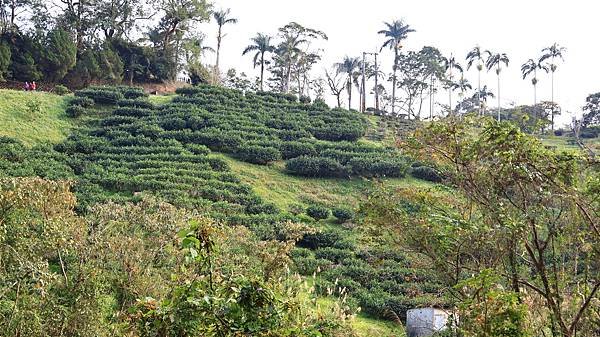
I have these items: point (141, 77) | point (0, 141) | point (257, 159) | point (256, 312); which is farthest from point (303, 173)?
point (256, 312)

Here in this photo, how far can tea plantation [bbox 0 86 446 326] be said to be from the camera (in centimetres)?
1950

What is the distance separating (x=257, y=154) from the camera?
3047cm

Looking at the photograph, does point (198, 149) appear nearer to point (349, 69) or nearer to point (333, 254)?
point (333, 254)

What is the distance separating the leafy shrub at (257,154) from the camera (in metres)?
30.5

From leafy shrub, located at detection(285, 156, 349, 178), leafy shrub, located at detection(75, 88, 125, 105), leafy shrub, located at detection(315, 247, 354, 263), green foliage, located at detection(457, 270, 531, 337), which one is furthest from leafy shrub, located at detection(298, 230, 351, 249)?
leafy shrub, located at detection(75, 88, 125, 105)

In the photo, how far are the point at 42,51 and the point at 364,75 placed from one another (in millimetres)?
26410

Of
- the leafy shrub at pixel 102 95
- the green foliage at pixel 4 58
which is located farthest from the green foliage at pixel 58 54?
the leafy shrub at pixel 102 95

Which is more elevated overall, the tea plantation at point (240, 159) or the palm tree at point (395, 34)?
A: the palm tree at point (395, 34)

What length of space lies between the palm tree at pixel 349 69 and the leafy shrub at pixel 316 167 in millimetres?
22171

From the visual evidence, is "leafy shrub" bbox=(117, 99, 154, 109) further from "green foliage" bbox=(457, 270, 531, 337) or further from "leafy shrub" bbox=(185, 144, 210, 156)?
"green foliage" bbox=(457, 270, 531, 337)

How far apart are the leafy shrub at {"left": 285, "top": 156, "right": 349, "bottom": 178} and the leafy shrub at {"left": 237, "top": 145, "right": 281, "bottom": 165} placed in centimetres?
97

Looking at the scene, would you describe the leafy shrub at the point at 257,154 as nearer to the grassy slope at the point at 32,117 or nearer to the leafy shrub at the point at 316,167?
the leafy shrub at the point at 316,167

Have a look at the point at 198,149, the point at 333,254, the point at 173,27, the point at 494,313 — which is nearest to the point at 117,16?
the point at 173,27

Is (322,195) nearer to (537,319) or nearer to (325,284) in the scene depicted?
(325,284)
